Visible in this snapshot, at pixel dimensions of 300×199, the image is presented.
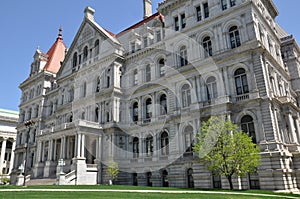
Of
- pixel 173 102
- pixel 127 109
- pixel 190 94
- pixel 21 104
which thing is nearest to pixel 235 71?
pixel 190 94

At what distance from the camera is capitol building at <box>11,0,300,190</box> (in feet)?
76.7

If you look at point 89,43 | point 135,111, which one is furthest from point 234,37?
point 89,43

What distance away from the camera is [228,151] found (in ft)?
63.2

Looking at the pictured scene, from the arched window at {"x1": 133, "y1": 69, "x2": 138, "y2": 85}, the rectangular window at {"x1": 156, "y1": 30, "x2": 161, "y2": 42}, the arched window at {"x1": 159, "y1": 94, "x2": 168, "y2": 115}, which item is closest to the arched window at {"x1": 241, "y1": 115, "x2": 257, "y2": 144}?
the arched window at {"x1": 159, "y1": 94, "x2": 168, "y2": 115}

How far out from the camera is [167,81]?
30219 mm

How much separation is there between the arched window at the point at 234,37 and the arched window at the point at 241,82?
2697 mm

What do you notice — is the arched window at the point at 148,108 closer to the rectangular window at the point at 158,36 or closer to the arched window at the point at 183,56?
the arched window at the point at 183,56

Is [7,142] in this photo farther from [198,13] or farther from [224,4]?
[224,4]

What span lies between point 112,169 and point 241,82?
16213 mm

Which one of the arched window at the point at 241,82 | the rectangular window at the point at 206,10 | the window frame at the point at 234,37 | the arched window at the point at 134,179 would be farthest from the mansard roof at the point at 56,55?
the arched window at the point at 241,82

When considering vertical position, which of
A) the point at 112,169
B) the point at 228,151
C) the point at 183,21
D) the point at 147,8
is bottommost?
the point at 112,169

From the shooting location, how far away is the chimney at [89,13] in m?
42.4

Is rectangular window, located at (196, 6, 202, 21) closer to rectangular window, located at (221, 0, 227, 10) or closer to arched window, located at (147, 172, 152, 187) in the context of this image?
rectangular window, located at (221, 0, 227, 10)

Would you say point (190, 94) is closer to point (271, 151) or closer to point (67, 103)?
point (271, 151)
